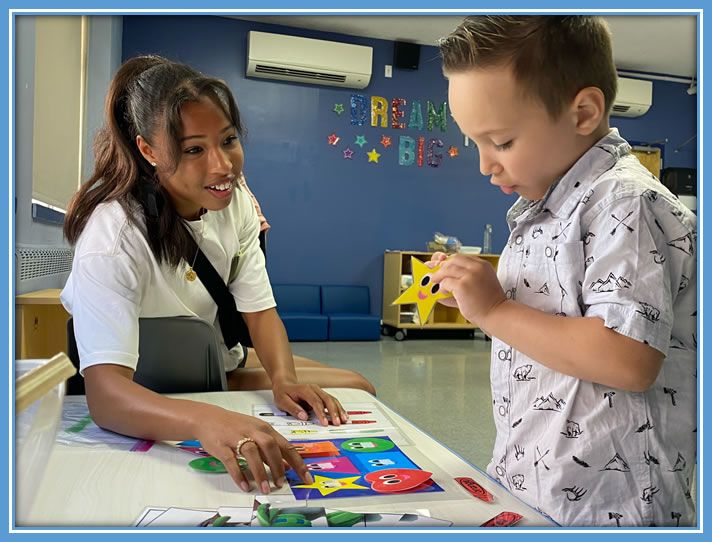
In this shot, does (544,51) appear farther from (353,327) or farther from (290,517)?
(353,327)

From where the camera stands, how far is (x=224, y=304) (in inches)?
48.7

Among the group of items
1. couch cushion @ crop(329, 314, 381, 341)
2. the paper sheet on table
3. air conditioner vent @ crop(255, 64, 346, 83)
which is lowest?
couch cushion @ crop(329, 314, 381, 341)

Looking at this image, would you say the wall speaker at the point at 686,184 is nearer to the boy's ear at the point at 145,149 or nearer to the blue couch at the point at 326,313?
the boy's ear at the point at 145,149

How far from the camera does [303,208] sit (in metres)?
Result: 5.73

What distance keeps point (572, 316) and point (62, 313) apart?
1201 mm

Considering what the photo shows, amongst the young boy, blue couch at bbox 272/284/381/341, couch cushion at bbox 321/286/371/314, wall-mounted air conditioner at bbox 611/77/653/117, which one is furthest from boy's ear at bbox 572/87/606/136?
wall-mounted air conditioner at bbox 611/77/653/117

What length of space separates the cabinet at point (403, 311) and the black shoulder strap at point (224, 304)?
161 inches

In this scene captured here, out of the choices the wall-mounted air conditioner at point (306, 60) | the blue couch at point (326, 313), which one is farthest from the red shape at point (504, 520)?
the wall-mounted air conditioner at point (306, 60)

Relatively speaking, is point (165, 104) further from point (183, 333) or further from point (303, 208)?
point (303, 208)

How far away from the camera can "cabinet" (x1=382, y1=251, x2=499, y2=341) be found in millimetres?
5418

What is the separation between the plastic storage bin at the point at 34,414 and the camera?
1.19 ft

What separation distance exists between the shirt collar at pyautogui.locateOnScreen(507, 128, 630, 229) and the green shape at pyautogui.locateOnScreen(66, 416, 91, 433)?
0.72 m

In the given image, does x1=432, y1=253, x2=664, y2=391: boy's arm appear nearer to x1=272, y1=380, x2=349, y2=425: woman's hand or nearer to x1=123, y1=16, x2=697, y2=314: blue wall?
x1=272, y1=380, x2=349, y2=425: woman's hand

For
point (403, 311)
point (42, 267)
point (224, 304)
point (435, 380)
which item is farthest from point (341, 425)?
point (403, 311)
